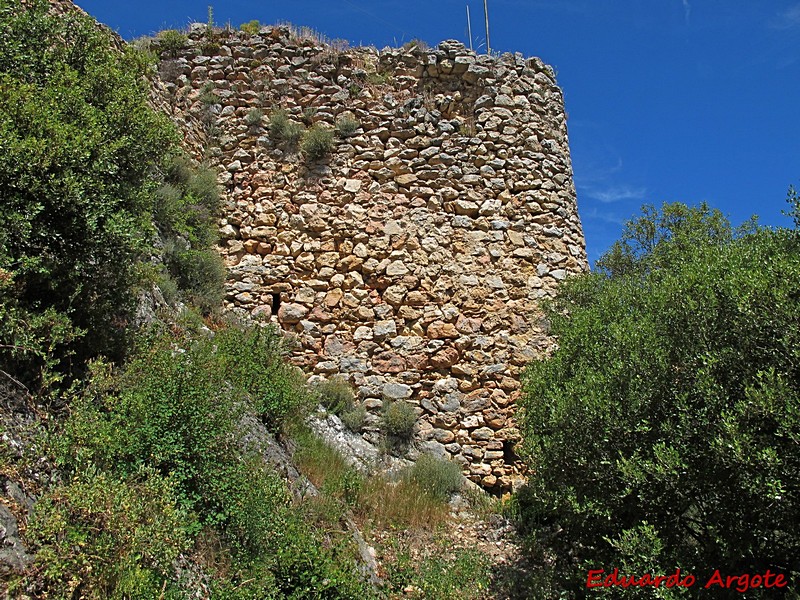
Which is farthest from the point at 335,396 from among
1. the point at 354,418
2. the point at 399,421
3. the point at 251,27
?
the point at 251,27

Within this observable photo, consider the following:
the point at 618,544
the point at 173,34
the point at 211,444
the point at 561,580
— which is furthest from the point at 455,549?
the point at 173,34

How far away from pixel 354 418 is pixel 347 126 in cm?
424

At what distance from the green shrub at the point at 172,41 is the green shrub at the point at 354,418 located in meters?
6.22

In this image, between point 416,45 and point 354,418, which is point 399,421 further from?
point 416,45

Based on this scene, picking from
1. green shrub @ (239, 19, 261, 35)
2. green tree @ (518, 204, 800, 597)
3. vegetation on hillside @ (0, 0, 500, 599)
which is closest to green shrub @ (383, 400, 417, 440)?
vegetation on hillside @ (0, 0, 500, 599)

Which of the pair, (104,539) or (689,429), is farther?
(689,429)

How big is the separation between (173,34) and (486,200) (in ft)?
17.9

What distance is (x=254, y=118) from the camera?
8812 millimetres

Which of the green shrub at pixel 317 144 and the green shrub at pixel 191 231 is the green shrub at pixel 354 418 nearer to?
the green shrub at pixel 191 231

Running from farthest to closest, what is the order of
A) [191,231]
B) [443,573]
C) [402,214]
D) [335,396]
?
[402,214] → [191,231] → [335,396] → [443,573]

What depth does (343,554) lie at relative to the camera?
4.70 m

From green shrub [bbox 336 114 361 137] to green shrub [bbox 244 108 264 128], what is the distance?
1170 mm

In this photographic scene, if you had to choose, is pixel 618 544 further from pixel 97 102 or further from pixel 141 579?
pixel 97 102

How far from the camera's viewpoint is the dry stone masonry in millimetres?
7641
